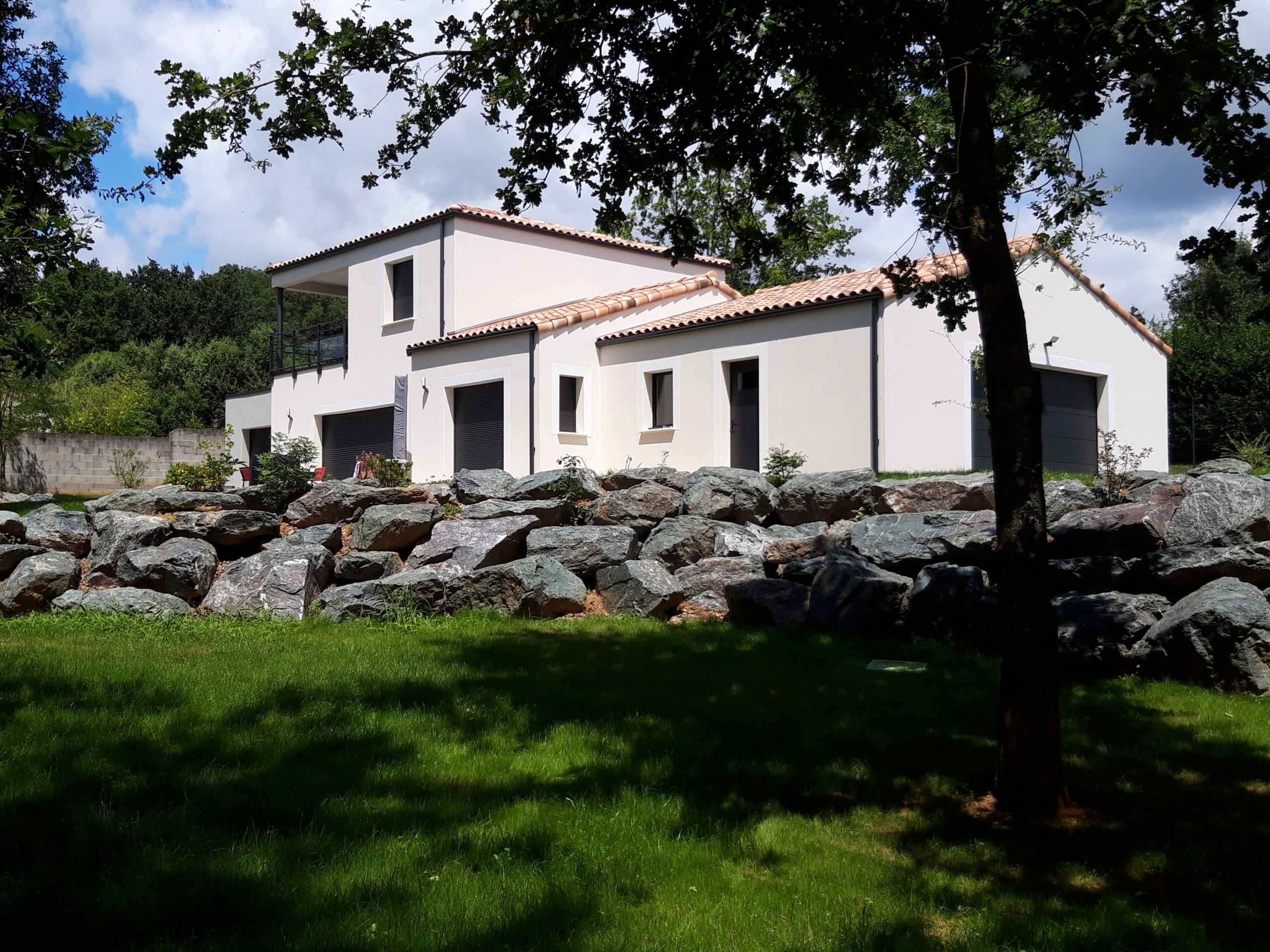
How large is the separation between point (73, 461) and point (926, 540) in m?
23.5

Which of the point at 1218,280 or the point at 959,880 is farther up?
the point at 1218,280

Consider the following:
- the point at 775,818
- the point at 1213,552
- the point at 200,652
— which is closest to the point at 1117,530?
the point at 1213,552

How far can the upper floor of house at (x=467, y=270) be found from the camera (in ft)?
70.8

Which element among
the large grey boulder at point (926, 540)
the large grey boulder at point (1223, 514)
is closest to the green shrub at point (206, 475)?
the large grey boulder at point (926, 540)

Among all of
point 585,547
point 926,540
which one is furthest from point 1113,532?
point 585,547

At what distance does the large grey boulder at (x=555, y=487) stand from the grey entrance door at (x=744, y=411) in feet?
16.4

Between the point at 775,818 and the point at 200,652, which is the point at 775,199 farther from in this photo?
the point at 200,652

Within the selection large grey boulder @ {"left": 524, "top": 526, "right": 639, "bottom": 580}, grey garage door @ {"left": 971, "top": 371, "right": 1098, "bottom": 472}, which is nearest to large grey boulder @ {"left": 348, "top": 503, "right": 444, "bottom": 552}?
large grey boulder @ {"left": 524, "top": 526, "right": 639, "bottom": 580}

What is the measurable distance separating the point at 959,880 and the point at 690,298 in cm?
1860

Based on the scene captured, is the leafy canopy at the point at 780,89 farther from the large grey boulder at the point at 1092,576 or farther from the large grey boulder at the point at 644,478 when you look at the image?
the large grey boulder at the point at 644,478

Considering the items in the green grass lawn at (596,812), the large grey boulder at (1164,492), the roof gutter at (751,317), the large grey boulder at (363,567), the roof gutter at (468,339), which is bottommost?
the green grass lawn at (596,812)

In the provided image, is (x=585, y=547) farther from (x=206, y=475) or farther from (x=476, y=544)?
(x=206, y=475)

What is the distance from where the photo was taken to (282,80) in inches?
232

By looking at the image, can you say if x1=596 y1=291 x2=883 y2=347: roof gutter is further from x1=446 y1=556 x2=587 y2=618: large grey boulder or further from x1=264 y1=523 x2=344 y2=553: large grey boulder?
x1=264 y1=523 x2=344 y2=553: large grey boulder
